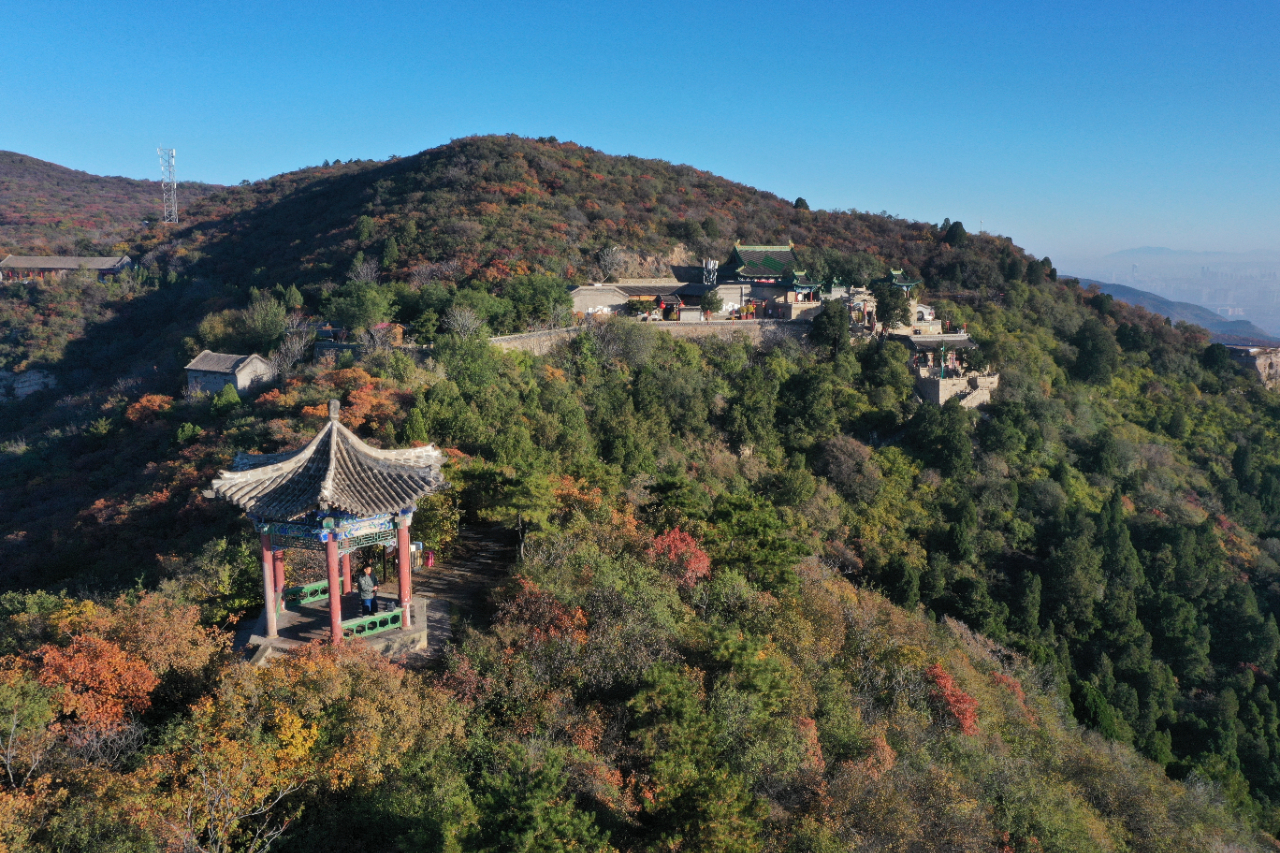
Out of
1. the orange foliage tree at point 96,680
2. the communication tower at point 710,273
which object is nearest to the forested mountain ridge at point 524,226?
the communication tower at point 710,273

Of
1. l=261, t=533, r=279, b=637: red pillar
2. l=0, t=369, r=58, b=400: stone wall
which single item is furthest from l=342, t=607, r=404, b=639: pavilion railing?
l=0, t=369, r=58, b=400: stone wall

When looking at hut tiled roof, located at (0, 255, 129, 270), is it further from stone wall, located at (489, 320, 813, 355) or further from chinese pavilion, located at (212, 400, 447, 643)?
chinese pavilion, located at (212, 400, 447, 643)

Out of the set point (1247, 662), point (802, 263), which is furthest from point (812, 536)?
point (802, 263)

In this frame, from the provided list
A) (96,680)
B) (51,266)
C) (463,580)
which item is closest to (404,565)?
(463,580)

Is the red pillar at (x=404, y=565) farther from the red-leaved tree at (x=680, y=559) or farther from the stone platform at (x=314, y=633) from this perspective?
the red-leaved tree at (x=680, y=559)

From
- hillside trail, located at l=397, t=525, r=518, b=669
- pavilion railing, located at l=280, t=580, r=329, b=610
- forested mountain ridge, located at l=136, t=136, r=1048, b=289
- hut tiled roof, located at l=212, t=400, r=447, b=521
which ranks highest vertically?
forested mountain ridge, located at l=136, t=136, r=1048, b=289
